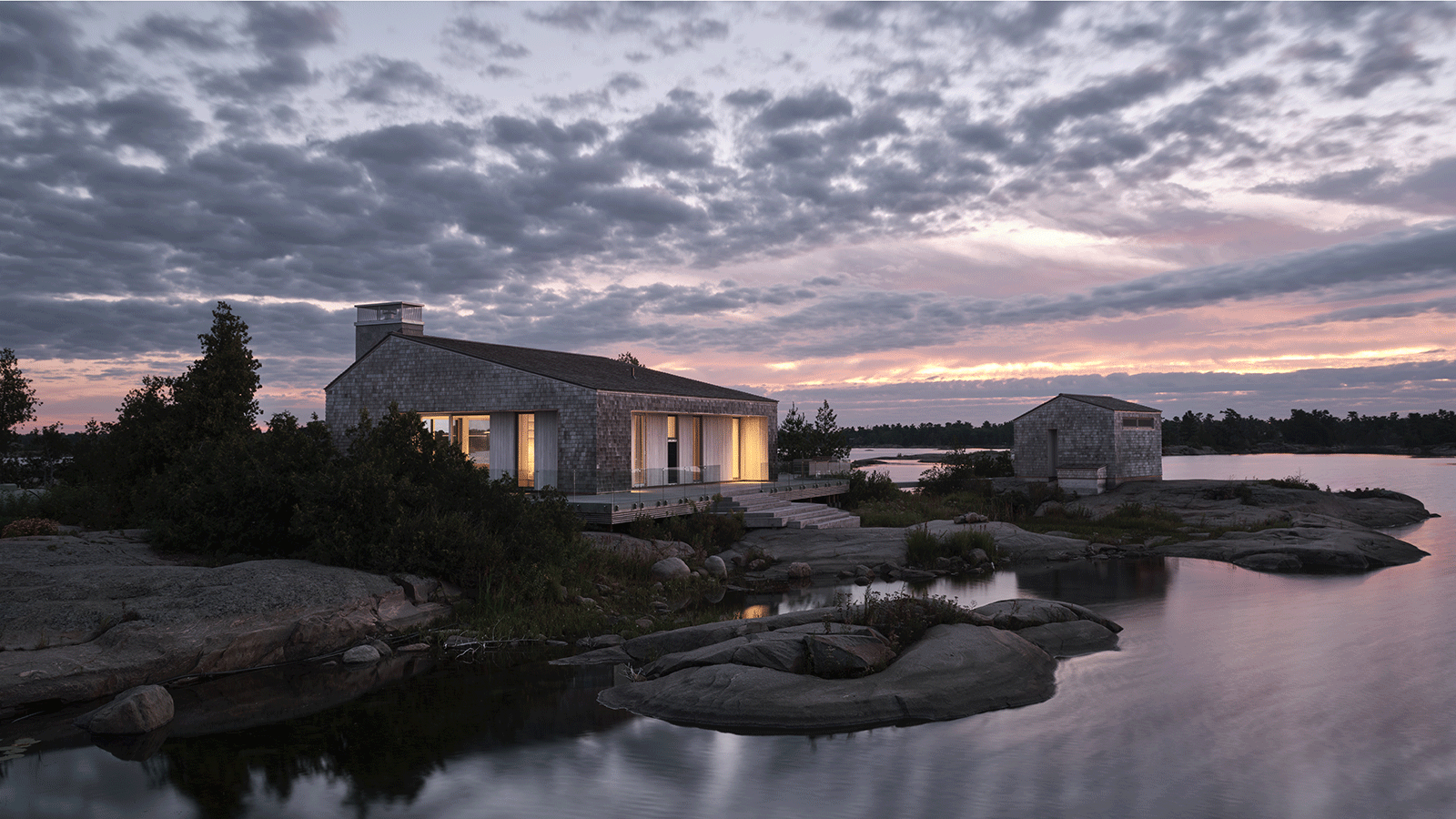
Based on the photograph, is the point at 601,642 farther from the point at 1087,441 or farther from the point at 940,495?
the point at 1087,441

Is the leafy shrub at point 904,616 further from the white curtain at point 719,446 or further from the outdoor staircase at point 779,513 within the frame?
the white curtain at point 719,446

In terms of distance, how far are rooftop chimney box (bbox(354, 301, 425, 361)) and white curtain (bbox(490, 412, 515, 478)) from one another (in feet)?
16.2

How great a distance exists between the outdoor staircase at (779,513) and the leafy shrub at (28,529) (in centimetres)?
1529

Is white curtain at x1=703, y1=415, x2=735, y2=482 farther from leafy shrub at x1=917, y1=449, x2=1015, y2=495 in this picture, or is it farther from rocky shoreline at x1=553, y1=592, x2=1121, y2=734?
rocky shoreline at x1=553, y1=592, x2=1121, y2=734

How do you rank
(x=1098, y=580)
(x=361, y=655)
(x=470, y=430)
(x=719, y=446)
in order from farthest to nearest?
(x=719, y=446)
(x=470, y=430)
(x=1098, y=580)
(x=361, y=655)

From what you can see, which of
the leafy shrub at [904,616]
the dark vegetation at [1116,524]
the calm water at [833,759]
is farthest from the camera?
the dark vegetation at [1116,524]

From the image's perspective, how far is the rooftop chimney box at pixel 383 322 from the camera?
2923 cm

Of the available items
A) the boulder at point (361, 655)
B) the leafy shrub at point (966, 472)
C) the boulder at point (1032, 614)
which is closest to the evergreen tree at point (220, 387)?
the boulder at point (361, 655)

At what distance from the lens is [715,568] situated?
21.5 m

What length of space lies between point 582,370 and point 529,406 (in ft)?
13.2

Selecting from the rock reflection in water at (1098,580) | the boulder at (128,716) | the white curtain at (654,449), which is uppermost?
the white curtain at (654,449)

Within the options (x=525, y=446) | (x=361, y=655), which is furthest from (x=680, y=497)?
(x=361, y=655)

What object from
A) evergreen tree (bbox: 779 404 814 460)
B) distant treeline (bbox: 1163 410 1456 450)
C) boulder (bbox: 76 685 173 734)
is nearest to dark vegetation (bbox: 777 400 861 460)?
evergreen tree (bbox: 779 404 814 460)

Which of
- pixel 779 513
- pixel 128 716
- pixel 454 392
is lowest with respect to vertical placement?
pixel 128 716
